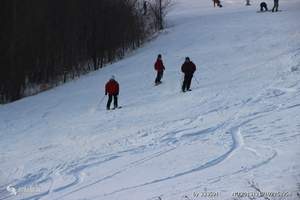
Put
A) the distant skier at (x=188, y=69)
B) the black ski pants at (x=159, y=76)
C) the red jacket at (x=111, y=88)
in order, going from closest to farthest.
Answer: the red jacket at (x=111, y=88), the distant skier at (x=188, y=69), the black ski pants at (x=159, y=76)

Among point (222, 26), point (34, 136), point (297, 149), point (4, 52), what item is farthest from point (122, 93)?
point (222, 26)

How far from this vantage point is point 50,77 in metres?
38.5

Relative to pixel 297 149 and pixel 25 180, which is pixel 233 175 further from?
pixel 25 180

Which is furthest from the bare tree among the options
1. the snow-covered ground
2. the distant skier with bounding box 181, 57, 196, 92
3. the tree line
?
the distant skier with bounding box 181, 57, 196, 92

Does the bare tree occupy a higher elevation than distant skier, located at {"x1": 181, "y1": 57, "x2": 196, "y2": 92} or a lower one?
lower

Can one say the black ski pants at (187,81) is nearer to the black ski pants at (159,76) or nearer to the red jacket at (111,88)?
the black ski pants at (159,76)

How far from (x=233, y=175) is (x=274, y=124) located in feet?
13.5

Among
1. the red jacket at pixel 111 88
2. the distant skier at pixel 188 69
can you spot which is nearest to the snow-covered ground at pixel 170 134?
the distant skier at pixel 188 69

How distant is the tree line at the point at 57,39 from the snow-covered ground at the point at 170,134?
4.76m

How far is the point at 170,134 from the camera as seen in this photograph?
49.7ft

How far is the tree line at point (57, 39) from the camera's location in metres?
33.8

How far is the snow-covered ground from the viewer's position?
10.5 metres

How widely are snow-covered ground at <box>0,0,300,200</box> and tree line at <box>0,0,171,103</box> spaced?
4.76 metres

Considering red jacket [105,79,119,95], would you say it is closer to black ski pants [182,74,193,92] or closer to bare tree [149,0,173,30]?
black ski pants [182,74,193,92]
